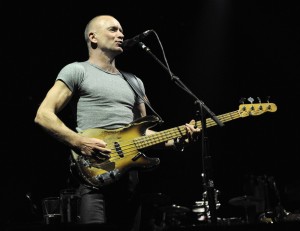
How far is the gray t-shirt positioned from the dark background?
262 cm

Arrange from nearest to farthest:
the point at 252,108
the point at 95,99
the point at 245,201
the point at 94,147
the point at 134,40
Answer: the point at 94,147 < the point at 95,99 < the point at 134,40 < the point at 252,108 < the point at 245,201

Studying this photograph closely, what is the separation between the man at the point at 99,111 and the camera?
3.12m

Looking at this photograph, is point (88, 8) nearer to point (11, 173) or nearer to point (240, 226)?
point (11, 173)

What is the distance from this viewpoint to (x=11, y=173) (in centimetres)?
573

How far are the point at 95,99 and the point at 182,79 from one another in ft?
12.9

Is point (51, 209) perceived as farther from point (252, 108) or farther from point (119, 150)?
point (252, 108)

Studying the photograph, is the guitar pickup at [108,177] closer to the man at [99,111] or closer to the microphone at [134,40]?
the man at [99,111]

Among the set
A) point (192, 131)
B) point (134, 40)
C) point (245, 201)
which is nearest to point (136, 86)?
point (134, 40)

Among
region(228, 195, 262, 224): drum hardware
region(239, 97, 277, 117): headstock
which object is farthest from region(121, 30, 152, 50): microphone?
region(228, 195, 262, 224): drum hardware

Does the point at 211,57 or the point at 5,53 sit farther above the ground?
the point at 211,57

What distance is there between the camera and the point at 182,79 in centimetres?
720

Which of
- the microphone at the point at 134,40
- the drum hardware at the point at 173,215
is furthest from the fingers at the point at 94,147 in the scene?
the drum hardware at the point at 173,215

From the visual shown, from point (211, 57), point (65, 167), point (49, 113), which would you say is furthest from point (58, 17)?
point (49, 113)

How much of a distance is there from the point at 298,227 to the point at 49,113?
187cm
